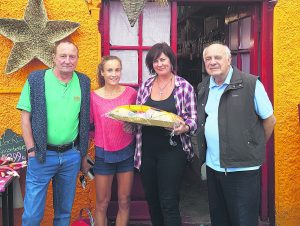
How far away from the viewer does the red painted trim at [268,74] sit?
4.55 metres

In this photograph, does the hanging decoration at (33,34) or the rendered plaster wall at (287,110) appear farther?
the rendered plaster wall at (287,110)

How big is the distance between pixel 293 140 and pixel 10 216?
9.69 feet

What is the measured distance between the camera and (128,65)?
4.64 meters

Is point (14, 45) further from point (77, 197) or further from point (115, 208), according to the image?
point (115, 208)

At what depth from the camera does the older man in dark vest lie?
314 cm

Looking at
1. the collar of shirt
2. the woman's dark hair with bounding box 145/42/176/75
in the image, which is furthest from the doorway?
the collar of shirt

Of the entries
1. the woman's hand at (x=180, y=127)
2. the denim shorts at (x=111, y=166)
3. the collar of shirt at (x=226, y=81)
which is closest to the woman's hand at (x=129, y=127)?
the denim shorts at (x=111, y=166)

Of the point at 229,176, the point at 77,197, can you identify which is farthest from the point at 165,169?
the point at 77,197

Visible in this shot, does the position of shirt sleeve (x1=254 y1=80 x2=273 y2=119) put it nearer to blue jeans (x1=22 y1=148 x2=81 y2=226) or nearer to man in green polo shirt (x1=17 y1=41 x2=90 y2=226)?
man in green polo shirt (x1=17 y1=41 x2=90 y2=226)

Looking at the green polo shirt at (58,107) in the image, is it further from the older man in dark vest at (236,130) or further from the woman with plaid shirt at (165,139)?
the older man in dark vest at (236,130)

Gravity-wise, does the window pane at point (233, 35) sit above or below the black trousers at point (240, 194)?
above

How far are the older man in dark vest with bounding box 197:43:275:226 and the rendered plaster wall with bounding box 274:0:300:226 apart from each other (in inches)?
52.4

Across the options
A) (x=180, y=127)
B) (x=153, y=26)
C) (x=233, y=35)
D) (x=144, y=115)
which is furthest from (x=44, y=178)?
(x=233, y=35)

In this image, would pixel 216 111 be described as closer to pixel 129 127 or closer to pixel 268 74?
pixel 129 127
